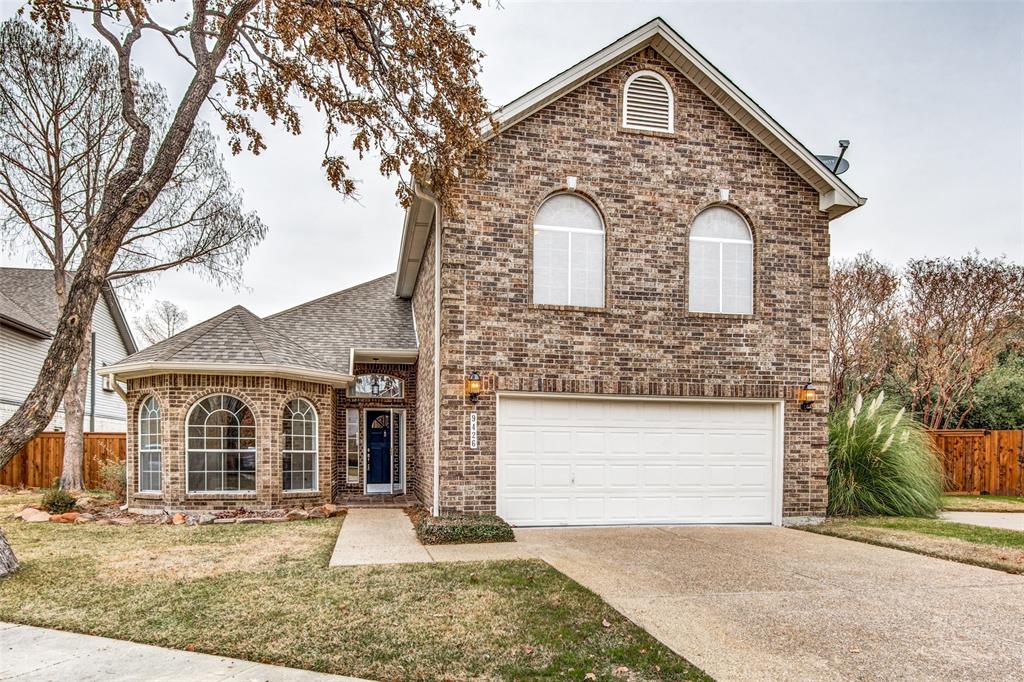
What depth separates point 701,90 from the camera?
1190cm

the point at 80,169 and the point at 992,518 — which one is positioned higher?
the point at 80,169

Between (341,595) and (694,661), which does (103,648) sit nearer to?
(341,595)

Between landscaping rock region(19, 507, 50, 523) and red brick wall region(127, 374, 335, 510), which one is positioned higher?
red brick wall region(127, 374, 335, 510)

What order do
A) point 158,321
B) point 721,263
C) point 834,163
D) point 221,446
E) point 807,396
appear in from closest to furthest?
point 807,396 < point 721,263 < point 221,446 < point 834,163 < point 158,321

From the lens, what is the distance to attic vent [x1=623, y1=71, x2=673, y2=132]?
11.7 meters

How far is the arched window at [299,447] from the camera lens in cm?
1297

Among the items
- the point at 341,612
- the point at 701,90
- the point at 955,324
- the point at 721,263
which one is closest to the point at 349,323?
the point at 721,263

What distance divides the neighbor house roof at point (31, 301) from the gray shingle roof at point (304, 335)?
8.58m

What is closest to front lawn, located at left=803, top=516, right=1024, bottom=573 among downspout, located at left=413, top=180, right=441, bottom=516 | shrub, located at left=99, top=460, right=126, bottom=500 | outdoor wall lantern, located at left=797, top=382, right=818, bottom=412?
outdoor wall lantern, located at left=797, top=382, right=818, bottom=412

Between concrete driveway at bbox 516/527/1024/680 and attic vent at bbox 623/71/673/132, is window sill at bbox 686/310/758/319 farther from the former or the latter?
concrete driveway at bbox 516/527/1024/680

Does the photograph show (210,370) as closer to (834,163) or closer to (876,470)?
(876,470)

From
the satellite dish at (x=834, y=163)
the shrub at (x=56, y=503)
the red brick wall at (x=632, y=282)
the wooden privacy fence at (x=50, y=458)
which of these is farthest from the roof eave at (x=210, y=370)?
the satellite dish at (x=834, y=163)

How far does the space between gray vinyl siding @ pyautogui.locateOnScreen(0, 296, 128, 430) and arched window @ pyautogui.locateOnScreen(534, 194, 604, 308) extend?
12.7 meters

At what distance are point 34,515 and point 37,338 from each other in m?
12.3
